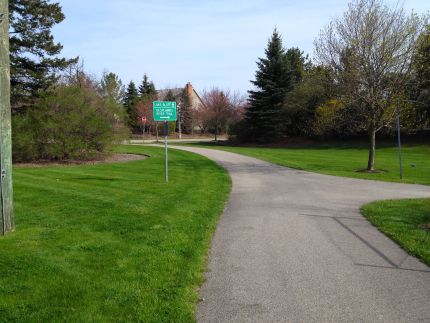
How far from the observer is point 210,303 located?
168 inches

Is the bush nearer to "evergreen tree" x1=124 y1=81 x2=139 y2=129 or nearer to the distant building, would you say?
"evergreen tree" x1=124 y1=81 x2=139 y2=129

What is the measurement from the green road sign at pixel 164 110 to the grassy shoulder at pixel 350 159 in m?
7.84

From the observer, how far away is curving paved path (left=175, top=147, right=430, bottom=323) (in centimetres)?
409

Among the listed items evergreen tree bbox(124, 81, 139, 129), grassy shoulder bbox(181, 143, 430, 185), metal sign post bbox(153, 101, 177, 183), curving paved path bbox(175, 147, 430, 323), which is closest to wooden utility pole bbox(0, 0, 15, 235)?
curving paved path bbox(175, 147, 430, 323)

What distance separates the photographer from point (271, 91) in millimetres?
47312

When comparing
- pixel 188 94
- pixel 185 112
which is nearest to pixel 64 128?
pixel 185 112

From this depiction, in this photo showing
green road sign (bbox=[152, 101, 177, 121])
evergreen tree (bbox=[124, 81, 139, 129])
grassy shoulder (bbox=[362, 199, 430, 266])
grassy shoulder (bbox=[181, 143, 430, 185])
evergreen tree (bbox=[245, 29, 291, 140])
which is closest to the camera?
grassy shoulder (bbox=[362, 199, 430, 266])

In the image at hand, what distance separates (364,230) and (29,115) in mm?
18739

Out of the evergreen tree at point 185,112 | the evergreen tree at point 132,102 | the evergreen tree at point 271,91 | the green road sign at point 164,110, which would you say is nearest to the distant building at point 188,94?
the evergreen tree at point 185,112

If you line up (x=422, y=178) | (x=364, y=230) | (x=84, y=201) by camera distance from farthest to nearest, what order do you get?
(x=422, y=178) → (x=84, y=201) → (x=364, y=230)

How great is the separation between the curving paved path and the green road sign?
5.13 meters

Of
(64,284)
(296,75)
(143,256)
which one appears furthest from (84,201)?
(296,75)

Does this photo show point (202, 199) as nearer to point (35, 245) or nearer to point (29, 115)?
point (35, 245)

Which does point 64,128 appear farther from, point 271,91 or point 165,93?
point 165,93
